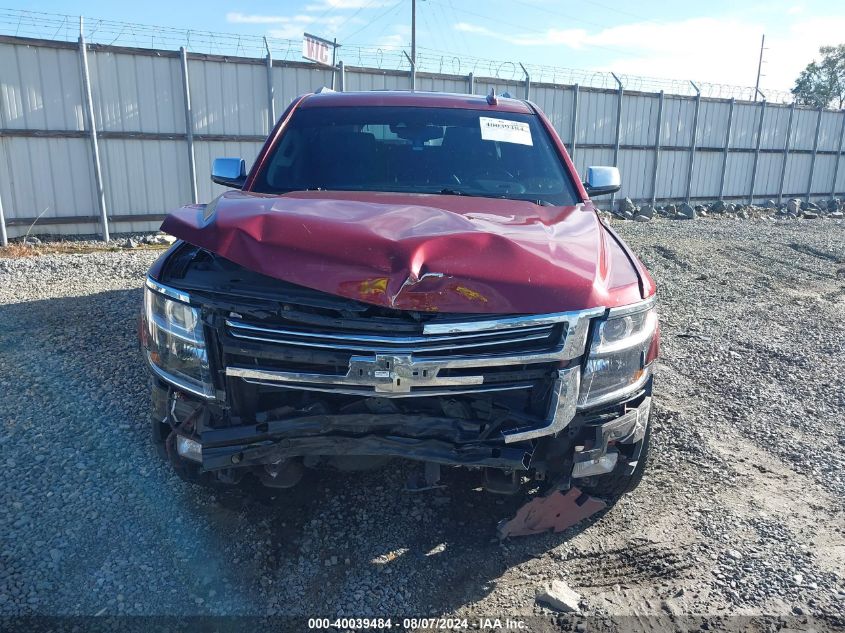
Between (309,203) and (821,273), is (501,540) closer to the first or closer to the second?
(309,203)

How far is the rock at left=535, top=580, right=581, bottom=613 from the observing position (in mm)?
2465

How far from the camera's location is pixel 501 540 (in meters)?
2.85

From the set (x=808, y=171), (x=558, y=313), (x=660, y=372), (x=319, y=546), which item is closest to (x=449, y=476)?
(x=319, y=546)

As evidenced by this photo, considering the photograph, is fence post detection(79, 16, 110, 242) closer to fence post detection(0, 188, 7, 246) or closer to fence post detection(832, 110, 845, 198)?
fence post detection(0, 188, 7, 246)

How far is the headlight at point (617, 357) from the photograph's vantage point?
2.40 m

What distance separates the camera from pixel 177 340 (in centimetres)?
246

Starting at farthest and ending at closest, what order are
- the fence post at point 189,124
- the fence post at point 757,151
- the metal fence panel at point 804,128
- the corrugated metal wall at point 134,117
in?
the metal fence panel at point 804,128 → the fence post at point 757,151 → the fence post at point 189,124 → the corrugated metal wall at point 134,117

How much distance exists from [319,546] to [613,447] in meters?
1.35

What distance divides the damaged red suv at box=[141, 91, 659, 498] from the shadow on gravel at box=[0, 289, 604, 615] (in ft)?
1.06

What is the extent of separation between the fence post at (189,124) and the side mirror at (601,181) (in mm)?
A: 8965

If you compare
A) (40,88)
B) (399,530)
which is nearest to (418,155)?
(399,530)

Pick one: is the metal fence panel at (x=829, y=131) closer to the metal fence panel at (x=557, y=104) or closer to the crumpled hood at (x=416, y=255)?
the metal fence panel at (x=557, y=104)

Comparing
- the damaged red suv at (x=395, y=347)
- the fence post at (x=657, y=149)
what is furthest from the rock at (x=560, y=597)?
the fence post at (x=657, y=149)

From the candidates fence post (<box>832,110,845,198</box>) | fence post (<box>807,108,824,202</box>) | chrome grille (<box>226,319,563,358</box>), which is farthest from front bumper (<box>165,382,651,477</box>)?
fence post (<box>832,110,845,198</box>)
